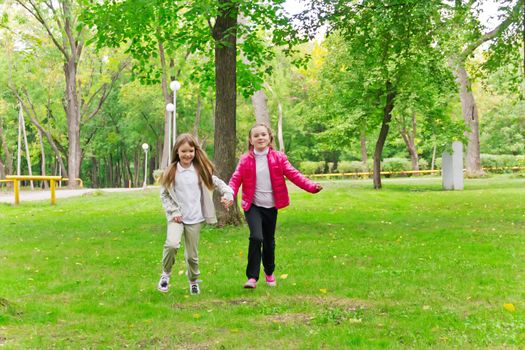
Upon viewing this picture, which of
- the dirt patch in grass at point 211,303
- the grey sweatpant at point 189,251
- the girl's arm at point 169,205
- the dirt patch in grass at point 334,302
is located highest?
the girl's arm at point 169,205

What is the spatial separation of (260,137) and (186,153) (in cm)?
83

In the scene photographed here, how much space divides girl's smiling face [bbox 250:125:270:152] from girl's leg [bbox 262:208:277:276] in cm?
71

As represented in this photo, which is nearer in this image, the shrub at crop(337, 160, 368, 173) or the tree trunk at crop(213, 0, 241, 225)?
the tree trunk at crop(213, 0, 241, 225)

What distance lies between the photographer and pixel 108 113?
2240 inches

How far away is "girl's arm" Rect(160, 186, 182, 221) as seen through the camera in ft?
23.0

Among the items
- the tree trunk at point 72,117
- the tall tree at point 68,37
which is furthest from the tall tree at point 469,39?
the tree trunk at point 72,117

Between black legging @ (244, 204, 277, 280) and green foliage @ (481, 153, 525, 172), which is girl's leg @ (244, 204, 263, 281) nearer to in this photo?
black legging @ (244, 204, 277, 280)

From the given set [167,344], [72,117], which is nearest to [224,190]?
[167,344]

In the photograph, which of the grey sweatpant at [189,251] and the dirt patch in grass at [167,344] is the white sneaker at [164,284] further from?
the dirt patch in grass at [167,344]

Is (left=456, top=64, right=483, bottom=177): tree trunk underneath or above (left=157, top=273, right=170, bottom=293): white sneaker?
above

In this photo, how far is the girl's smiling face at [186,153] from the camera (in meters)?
7.07

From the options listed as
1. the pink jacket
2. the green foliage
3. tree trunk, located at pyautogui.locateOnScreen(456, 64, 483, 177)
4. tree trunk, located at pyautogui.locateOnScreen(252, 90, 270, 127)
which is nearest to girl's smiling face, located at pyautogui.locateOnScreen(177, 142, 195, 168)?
the pink jacket

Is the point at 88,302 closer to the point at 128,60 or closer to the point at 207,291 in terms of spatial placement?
the point at 207,291

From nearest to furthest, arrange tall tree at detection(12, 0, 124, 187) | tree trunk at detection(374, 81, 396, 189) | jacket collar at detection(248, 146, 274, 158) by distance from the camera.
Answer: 1. jacket collar at detection(248, 146, 274, 158)
2. tree trunk at detection(374, 81, 396, 189)
3. tall tree at detection(12, 0, 124, 187)
